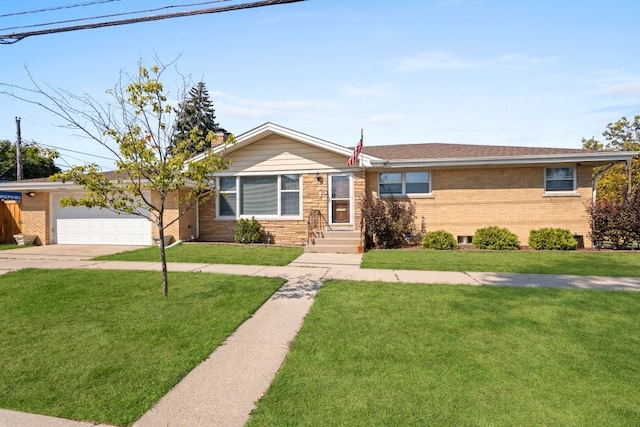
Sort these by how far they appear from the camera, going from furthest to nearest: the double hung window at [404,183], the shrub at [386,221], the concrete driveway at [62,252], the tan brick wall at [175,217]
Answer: the double hung window at [404,183] < the tan brick wall at [175,217] < the shrub at [386,221] < the concrete driveway at [62,252]

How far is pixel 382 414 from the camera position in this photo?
2582 millimetres

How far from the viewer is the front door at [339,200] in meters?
12.9

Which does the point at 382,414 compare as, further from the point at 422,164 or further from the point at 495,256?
the point at 422,164

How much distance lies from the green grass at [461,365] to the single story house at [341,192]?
289 inches

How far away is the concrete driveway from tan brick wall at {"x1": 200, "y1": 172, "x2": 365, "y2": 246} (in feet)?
10.1

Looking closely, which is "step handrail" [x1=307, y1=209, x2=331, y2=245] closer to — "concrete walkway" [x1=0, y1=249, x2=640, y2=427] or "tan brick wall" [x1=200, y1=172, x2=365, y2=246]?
"tan brick wall" [x1=200, y1=172, x2=365, y2=246]

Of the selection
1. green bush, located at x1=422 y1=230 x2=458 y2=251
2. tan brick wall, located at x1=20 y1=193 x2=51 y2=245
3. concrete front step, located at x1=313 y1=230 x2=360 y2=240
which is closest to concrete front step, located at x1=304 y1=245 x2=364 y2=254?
concrete front step, located at x1=313 y1=230 x2=360 y2=240

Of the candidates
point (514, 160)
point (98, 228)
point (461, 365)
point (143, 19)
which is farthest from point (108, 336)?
point (514, 160)

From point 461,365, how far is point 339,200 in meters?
9.87

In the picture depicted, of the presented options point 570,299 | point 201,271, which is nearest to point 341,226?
point 201,271

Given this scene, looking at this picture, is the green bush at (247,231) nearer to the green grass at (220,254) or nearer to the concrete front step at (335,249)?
the green grass at (220,254)

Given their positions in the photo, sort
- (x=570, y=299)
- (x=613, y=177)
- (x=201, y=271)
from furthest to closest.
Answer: (x=613, y=177) → (x=201, y=271) → (x=570, y=299)

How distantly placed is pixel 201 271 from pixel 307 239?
5408mm

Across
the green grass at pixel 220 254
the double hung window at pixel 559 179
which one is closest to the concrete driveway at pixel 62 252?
the green grass at pixel 220 254
